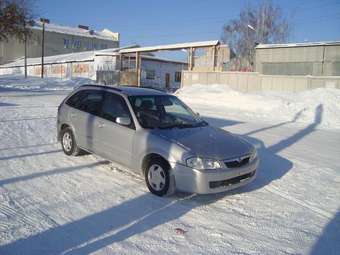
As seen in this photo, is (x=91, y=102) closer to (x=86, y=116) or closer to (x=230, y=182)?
(x=86, y=116)

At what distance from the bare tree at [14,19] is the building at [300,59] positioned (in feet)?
58.8

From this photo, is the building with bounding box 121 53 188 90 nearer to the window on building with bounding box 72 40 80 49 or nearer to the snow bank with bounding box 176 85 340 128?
the snow bank with bounding box 176 85 340 128

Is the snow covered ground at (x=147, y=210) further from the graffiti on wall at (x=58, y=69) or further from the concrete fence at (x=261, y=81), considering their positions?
the graffiti on wall at (x=58, y=69)

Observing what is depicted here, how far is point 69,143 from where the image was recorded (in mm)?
7758

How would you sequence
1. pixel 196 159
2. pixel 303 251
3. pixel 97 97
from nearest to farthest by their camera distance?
pixel 303 251
pixel 196 159
pixel 97 97

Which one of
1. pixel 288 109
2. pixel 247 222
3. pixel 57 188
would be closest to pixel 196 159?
pixel 247 222

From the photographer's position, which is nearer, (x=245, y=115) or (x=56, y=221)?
(x=56, y=221)

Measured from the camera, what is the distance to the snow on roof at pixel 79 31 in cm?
7838

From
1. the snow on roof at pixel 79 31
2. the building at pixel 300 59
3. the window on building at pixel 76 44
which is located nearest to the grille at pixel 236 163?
the building at pixel 300 59

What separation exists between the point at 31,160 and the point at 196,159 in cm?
365

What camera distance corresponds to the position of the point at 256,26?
54344 mm

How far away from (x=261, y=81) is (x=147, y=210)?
74.6 feet

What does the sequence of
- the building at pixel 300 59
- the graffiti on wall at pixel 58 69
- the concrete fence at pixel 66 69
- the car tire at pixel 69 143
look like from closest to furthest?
the car tire at pixel 69 143 → the building at pixel 300 59 → the concrete fence at pixel 66 69 → the graffiti on wall at pixel 58 69

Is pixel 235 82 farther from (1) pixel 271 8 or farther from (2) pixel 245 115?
(1) pixel 271 8
